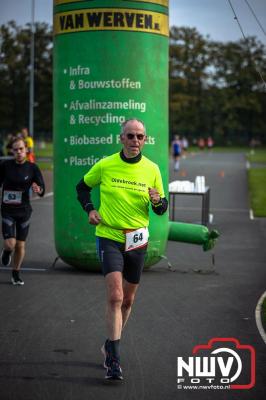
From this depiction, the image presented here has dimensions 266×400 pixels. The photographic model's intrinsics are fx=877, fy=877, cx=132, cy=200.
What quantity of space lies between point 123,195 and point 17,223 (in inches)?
174

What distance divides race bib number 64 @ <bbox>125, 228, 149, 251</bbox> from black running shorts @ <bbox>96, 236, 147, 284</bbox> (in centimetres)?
4

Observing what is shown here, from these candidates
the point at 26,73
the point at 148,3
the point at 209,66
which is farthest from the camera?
the point at 209,66

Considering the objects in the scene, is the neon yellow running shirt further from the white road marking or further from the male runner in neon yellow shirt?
the white road marking

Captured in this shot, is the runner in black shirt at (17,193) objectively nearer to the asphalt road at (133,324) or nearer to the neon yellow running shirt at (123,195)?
the asphalt road at (133,324)

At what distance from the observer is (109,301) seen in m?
6.89

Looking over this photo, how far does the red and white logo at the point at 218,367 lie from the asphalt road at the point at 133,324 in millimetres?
67

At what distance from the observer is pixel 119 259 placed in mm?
7059

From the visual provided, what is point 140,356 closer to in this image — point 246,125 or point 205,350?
point 205,350

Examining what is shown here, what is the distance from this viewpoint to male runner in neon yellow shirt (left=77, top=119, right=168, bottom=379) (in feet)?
23.0

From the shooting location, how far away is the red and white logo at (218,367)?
6680 mm

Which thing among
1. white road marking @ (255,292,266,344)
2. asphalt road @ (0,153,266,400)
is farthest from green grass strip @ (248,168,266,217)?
white road marking @ (255,292,266,344)

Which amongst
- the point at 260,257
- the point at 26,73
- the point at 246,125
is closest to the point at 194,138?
the point at 246,125

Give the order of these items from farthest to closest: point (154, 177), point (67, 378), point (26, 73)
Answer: point (26, 73), point (154, 177), point (67, 378)

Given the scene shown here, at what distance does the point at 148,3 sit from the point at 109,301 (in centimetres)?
639
